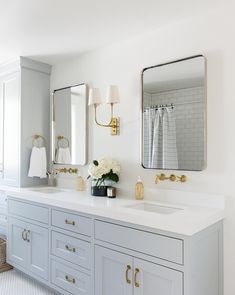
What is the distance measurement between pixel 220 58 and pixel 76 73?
160cm

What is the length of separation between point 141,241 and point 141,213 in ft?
0.57

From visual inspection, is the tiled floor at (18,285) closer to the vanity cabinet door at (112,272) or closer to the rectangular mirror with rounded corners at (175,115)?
the vanity cabinet door at (112,272)

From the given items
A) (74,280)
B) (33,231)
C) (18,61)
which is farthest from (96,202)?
(18,61)

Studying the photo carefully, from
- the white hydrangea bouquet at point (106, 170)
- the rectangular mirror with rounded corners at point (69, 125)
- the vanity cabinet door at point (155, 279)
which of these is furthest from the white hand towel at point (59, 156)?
the vanity cabinet door at point (155, 279)

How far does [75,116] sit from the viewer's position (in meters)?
3.00

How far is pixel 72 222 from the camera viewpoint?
216cm

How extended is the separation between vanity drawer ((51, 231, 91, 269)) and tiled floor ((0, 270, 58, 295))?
445 mm

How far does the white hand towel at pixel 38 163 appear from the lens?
3064 millimetres

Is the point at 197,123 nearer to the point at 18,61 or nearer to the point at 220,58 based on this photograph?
the point at 220,58

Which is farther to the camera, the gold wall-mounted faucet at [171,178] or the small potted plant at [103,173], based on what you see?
the small potted plant at [103,173]

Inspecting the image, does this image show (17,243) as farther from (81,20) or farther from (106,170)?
(81,20)

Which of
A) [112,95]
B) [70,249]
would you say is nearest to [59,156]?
[112,95]

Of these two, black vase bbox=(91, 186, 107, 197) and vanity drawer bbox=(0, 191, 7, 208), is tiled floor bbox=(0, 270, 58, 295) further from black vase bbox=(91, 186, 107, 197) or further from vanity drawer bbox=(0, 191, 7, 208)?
black vase bbox=(91, 186, 107, 197)

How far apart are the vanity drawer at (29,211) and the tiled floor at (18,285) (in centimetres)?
62
